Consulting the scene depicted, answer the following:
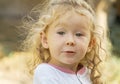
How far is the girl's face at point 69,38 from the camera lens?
3260 mm

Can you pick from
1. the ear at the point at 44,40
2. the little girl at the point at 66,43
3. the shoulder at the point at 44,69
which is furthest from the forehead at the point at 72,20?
the shoulder at the point at 44,69

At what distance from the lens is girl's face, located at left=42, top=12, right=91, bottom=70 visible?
326cm

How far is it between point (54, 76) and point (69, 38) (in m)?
0.27

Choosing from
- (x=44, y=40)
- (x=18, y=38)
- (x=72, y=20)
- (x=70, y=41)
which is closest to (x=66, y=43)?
(x=70, y=41)

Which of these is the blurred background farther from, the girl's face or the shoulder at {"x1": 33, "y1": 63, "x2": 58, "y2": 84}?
the shoulder at {"x1": 33, "y1": 63, "x2": 58, "y2": 84}

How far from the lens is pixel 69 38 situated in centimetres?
325

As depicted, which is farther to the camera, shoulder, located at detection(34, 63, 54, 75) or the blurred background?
the blurred background

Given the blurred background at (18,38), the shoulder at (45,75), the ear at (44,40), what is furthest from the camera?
the blurred background at (18,38)

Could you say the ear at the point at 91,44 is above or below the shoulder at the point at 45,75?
above

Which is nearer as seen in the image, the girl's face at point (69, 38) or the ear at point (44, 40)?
the girl's face at point (69, 38)

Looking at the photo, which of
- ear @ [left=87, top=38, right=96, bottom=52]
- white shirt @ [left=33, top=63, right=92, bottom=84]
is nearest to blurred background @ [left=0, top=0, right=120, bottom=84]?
ear @ [left=87, top=38, right=96, bottom=52]

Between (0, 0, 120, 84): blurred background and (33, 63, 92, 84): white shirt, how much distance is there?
3.02 feet

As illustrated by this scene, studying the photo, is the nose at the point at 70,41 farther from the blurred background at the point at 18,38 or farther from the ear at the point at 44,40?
the blurred background at the point at 18,38

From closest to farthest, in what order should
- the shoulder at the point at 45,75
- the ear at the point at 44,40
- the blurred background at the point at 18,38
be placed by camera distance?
the shoulder at the point at 45,75 → the ear at the point at 44,40 → the blurred background at the point at 18,38
